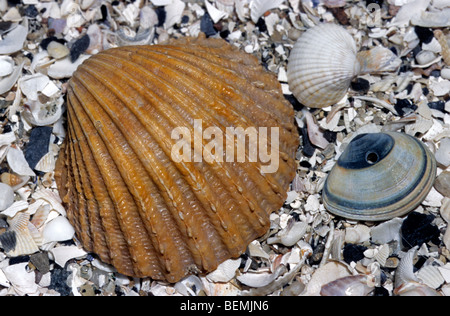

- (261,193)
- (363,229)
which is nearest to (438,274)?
(363,229)

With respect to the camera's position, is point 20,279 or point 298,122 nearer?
point 20,279

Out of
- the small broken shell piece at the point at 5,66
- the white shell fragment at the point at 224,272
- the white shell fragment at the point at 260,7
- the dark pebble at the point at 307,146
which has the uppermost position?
the white shell fragment at the point at 260,7

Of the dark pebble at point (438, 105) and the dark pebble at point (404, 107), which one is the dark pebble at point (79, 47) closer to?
the dark pebble at point (404, 107)

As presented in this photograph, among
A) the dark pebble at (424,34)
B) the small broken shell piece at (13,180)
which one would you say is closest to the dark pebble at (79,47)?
the small broken shell piece at (13,180)

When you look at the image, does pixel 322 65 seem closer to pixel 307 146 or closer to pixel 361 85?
pixel 361 85

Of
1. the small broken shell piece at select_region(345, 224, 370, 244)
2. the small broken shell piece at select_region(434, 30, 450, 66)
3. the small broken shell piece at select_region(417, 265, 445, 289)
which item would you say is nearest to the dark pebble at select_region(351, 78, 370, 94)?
the small broken shell piece at select_region(434, 30, 450, 66)

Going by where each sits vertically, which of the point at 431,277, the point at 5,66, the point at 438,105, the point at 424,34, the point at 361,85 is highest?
the point at 5,66

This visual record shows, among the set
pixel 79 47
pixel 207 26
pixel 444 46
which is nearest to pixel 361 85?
pixel 444 46
